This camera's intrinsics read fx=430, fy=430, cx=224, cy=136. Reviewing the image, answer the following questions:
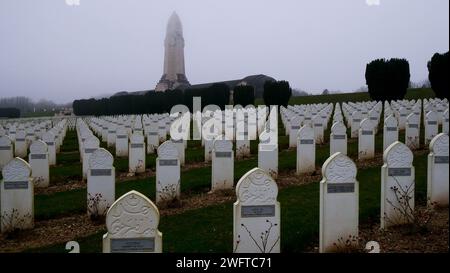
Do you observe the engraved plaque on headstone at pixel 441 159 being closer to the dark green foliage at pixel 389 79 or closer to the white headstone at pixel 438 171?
the white headstone at pixel 438 171

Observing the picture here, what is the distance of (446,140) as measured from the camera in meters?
6.94

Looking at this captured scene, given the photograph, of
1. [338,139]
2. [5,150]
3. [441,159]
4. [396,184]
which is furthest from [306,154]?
[5,150]

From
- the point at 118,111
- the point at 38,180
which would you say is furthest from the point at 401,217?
the point at 118,111

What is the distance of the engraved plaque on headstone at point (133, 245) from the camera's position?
14.1 feet

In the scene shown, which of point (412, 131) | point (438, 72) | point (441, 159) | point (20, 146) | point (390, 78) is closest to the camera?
point (441, 159)

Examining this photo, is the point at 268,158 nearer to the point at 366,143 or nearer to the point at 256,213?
the point at 366,143

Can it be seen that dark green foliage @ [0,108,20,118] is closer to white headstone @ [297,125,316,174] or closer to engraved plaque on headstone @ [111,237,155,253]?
white headstone @ [297,125,316,174]

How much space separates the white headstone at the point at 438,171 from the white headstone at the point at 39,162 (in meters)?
8.92

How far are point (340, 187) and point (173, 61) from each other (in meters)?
66.9

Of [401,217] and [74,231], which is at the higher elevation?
[401,217]

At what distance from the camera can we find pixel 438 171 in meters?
7.11

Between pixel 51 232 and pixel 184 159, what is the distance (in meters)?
6.11

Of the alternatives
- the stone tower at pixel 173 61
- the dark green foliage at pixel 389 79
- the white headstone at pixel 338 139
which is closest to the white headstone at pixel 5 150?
the white headstone at pixel 338 139
